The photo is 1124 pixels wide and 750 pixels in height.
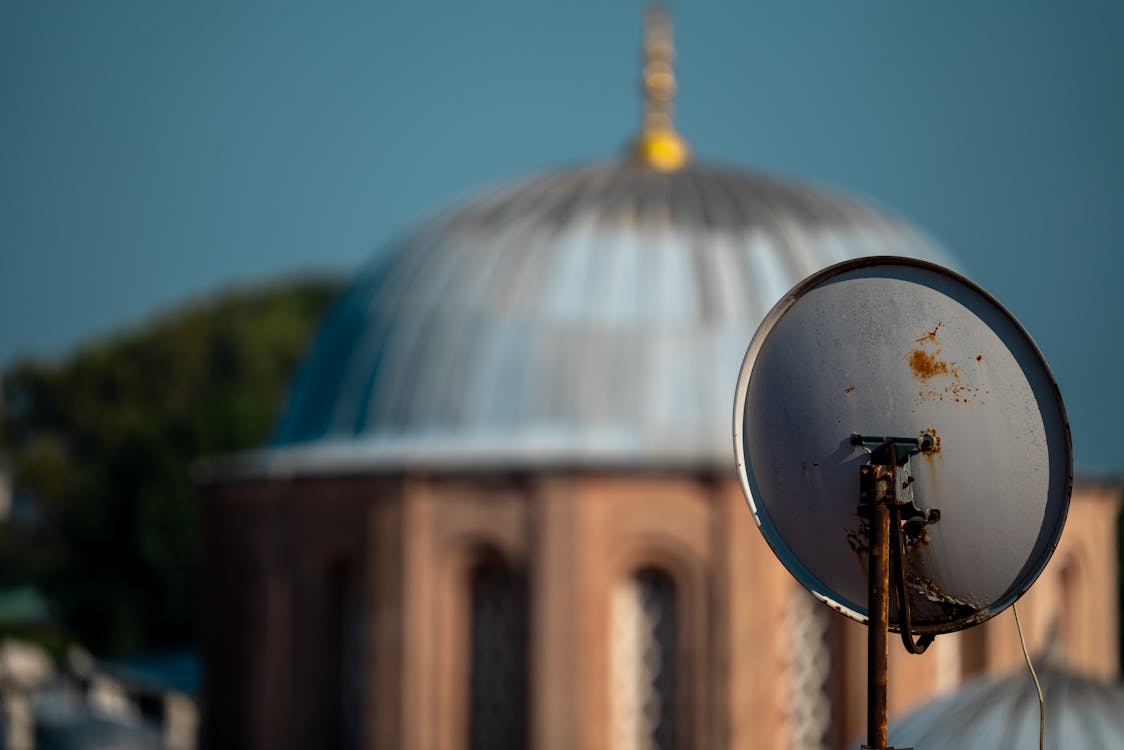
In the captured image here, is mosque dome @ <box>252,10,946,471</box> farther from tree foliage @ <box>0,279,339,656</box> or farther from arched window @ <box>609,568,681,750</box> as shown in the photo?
tree foliage @ <box>0,279,339,656</box>

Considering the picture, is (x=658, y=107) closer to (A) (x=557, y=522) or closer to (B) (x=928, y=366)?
(A) (x=557, y=522)

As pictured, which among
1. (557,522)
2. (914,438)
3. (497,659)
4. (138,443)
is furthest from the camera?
(138,443)

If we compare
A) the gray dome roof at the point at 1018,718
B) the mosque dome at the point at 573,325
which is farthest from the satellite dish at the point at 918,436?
the mosque dome at the point at 573,325

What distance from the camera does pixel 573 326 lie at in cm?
1839

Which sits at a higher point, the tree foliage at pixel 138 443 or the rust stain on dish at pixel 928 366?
the rust stain on dish at pixel 928 366

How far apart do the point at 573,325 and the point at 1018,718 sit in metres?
8.64

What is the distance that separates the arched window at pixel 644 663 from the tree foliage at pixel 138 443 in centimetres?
3014

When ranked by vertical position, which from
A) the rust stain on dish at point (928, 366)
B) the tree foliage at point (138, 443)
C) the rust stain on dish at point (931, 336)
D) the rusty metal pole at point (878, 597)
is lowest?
the tree foliage at point (138, 443)

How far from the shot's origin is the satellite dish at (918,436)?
15.5 feet

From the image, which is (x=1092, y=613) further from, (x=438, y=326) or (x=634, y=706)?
(x=438, y=326)

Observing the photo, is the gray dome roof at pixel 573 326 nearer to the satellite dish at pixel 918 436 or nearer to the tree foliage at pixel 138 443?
the satellite dish at pixel 918 436

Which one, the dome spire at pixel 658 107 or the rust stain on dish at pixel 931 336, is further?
the dome spire at pixel 658 107

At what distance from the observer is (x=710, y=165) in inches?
820

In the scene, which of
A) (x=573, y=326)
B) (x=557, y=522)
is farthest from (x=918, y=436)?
(x=573, y=326)
